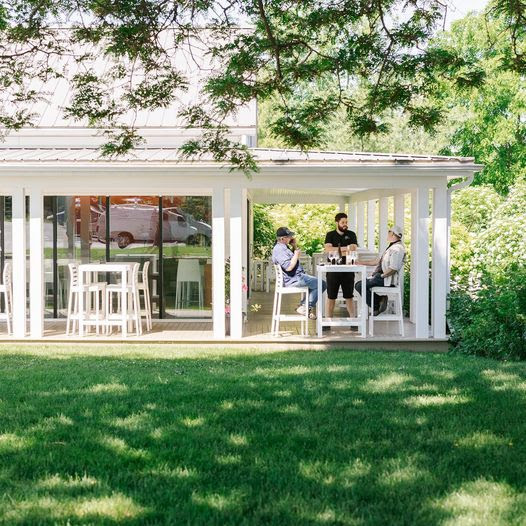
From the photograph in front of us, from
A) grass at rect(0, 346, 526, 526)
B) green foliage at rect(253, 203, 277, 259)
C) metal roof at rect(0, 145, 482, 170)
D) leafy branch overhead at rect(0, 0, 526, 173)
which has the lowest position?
grass at rect(0, 346, 526, 526)

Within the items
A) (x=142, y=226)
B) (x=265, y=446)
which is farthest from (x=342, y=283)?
(x=265, y=446)

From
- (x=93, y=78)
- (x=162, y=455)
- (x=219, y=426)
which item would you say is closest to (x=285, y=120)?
(x=93, y=78)

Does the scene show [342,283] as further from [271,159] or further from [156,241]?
[156,241]

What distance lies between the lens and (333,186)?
1313cm

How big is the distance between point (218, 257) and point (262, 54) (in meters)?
4.91

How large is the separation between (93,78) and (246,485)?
19.1 ft

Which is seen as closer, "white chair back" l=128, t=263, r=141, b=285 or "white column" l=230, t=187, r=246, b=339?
"white column" l=230, t=187, r=246, b=339

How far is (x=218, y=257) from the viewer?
1319 centimetres

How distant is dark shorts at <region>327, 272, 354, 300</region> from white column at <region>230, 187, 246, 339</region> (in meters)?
1.65

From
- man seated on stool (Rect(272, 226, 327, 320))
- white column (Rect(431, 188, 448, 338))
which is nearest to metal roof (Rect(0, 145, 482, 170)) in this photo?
white column (Rect(431, 188, 448, 338))

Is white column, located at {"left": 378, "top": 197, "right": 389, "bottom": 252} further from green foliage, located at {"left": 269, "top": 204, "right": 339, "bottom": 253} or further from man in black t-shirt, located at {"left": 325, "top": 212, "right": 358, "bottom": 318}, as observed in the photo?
green foliage, located at {"left": 269, "top": 204, "right": 339, "bottom": 253}

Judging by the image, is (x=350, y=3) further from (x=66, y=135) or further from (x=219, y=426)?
(x=66, y=135)

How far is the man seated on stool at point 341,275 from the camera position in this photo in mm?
13875

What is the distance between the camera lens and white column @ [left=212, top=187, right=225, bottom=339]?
13180mm
